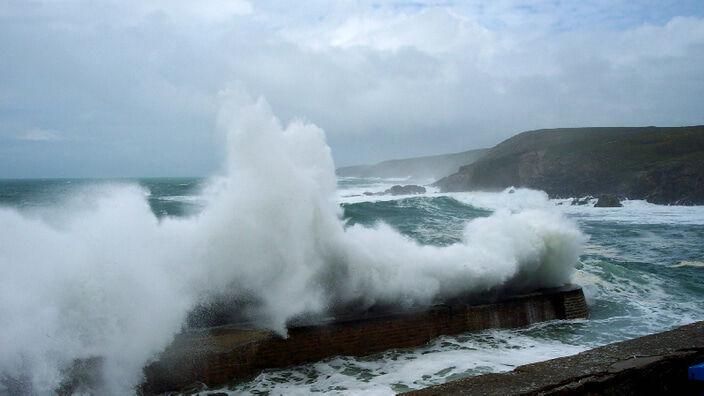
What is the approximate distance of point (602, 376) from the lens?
133 inches

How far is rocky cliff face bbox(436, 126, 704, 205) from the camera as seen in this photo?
33875 mm

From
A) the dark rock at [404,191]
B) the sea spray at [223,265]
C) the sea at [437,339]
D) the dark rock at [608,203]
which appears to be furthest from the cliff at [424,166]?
the sea spray at [223,265]

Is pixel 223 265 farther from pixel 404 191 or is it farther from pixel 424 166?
pixel 424 166

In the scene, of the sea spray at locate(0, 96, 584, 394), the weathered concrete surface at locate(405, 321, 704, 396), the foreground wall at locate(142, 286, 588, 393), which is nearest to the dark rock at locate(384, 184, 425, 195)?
the sea spray at locate(0, 96, 584, 394)

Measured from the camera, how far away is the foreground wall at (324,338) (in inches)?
194

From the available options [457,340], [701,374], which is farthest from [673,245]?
[701,374]

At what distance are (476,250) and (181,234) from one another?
453cm

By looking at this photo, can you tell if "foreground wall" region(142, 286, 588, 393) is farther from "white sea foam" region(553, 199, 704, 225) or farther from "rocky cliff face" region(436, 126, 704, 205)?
"rocky cliff face" region(436, 126, 704, 205)

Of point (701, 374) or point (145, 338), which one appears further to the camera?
point (145, 338)

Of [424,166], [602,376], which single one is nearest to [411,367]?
[602,376]

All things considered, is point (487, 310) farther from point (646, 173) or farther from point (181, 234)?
point (646, 173)

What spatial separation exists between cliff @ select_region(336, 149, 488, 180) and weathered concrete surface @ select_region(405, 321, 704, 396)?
8255 centimetres

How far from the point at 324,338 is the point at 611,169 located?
1678 inches

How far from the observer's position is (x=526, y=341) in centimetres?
651
